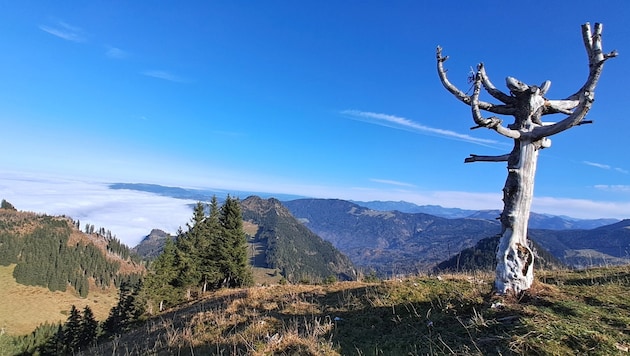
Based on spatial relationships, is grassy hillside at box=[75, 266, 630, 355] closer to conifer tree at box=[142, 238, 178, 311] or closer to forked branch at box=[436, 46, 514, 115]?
forked branch at box=[436, 46, 514, 115]

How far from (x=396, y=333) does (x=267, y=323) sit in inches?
132

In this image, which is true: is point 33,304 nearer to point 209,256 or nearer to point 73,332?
point 73,332

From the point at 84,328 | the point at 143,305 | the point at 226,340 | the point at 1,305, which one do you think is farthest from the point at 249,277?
the point at 1,305

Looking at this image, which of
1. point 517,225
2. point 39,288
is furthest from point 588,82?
point 39,288

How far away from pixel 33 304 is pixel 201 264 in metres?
156

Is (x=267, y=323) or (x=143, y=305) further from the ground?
(x=267, y=323)

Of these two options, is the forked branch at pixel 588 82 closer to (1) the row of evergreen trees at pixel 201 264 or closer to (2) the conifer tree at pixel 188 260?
(1) the row of evergreen trees at pixel 201 264

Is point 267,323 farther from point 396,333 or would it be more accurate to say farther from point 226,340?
point 396,333

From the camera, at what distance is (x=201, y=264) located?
42250 millimetres

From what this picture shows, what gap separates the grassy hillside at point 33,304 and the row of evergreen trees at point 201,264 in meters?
110

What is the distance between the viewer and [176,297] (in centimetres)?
4144

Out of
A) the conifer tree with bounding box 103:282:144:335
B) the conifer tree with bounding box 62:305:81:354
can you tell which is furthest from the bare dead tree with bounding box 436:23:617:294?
the conifer tree with bounding box 62:305:81:354

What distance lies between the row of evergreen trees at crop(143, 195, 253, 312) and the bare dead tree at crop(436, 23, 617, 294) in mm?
37674

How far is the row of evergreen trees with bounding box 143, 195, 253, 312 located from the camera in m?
40.9
